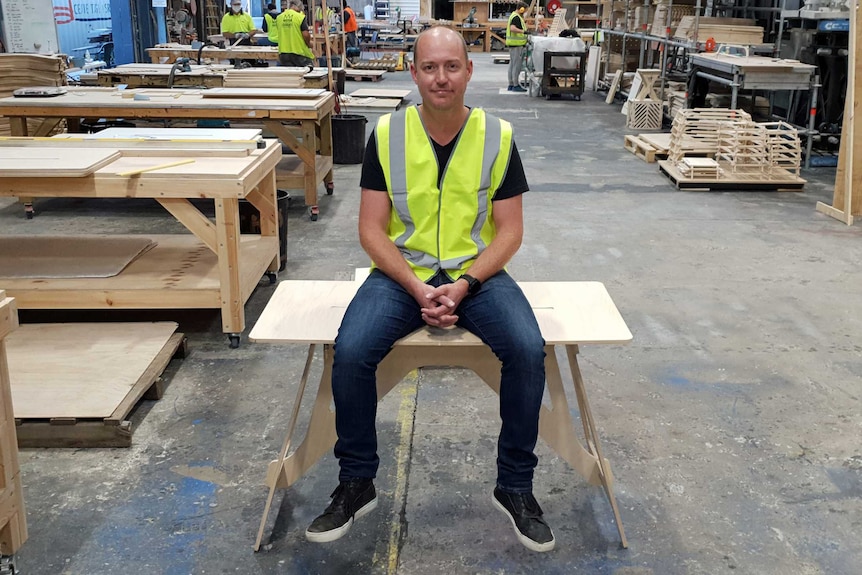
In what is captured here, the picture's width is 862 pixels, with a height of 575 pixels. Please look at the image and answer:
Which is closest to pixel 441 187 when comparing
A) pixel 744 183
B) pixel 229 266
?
pixel 229 266

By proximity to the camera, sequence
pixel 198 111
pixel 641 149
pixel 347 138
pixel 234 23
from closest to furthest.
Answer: pixel 198 111 < pixel 347 138 < pixel 641 149 < pixel 234 23

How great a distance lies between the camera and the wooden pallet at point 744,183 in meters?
8.30

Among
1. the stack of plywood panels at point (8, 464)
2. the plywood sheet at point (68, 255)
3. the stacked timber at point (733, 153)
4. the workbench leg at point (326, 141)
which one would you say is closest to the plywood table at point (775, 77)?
the stacked timber at point (733, 153)

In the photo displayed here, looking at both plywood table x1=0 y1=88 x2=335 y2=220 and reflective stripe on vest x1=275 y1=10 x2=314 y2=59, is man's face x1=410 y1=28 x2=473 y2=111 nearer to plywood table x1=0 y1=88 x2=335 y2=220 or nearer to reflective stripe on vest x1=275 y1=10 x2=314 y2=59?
plywood table x1=0 y1=88 x2=335 y2=220

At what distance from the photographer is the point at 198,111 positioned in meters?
6.77

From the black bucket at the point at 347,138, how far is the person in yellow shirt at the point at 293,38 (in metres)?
5.06

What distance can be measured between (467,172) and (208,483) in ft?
5.10

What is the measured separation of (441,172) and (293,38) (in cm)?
1227

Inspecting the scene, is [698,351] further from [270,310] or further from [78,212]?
[78,212]

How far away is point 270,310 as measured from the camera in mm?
2910

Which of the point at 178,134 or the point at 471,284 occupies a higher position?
the point at 178,134

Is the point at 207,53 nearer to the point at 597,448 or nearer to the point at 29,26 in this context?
the point at 29,26

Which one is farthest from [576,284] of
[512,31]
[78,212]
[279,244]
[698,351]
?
[512,31]

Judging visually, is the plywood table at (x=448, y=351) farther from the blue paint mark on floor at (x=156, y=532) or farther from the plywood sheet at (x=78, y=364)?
the plywood sheet at (x=78, y=364)
